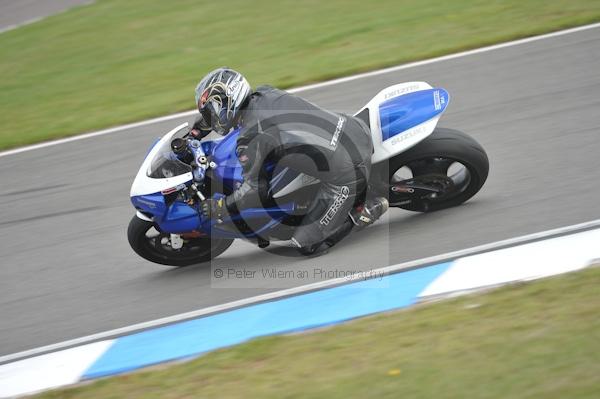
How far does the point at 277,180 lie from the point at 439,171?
129 cm

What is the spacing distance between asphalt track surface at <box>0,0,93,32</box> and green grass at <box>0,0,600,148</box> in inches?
26.0

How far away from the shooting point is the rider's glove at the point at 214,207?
583 cm

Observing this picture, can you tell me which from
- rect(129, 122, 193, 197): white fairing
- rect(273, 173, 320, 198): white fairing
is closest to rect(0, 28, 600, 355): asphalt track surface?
rect(273, 173, 320, 198): white fairing

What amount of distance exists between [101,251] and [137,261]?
42cm

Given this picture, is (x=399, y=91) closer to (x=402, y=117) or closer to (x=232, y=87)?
(x=402, y=117)

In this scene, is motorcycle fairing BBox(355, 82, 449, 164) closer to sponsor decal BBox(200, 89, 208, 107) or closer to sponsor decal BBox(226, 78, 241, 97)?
sponsor decal BBox(226, 78, 241, 97)

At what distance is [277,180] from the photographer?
5.94 meters

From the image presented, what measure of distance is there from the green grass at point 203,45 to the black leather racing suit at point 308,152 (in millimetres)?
Answer: 4458

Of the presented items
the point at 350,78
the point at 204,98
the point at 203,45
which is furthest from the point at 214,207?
the point at 203,45

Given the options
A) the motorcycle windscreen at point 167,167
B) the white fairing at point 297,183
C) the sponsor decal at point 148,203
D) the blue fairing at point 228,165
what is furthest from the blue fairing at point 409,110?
the sponsor decal at point 148,203

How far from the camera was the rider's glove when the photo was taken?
5832mm

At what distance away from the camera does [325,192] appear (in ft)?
19.6

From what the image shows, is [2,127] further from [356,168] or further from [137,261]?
[356,168]

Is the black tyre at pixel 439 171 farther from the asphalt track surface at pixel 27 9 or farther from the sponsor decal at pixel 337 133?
the asphalt track surface at pixel 27 9
